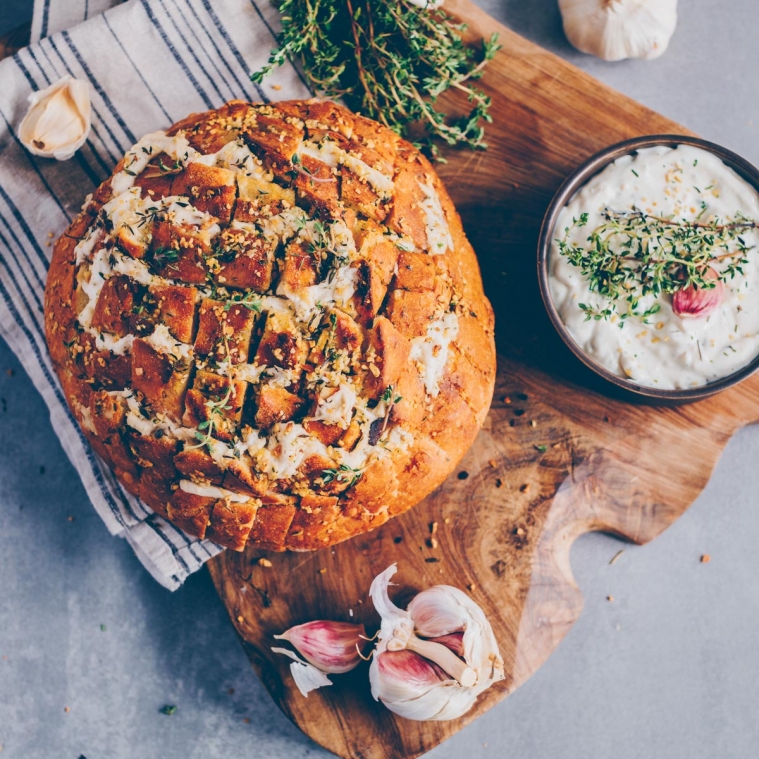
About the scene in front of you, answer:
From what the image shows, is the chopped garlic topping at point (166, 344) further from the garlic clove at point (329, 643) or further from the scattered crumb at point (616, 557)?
the scattered crumb at point (616, 557)

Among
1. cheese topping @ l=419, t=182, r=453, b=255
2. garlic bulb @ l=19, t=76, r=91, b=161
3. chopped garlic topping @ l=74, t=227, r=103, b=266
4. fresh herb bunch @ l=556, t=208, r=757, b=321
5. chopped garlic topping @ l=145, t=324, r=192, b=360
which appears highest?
garlic bulb @ l=19, t=76, r=91, b=161

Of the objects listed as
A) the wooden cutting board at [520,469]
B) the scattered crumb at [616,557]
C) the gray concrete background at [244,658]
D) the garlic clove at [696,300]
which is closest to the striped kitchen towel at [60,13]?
the gray concrete background at [244,658]

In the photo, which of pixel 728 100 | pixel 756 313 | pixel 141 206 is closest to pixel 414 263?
pixel 141 206

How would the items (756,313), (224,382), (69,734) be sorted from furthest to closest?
(69,734) < (756,313) < (224,382)

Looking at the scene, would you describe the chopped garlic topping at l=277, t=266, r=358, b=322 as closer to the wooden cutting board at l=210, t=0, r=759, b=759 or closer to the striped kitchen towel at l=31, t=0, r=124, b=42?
the wooden cutting board at l=210, t=0, r=759, b=759

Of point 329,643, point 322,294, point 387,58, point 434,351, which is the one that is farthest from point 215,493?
point 387,58

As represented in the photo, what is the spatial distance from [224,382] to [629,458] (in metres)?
1.81

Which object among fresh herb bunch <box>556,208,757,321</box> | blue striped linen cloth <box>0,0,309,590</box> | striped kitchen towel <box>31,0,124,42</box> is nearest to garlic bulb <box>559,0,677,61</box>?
fresh herb bunch <box>556,208,757,321</box>

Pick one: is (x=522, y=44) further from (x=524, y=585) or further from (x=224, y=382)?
(x=524, y=585)

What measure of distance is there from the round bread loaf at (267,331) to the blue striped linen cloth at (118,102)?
62 centimetres

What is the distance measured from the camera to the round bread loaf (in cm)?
223

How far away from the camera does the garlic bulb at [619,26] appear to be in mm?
3154

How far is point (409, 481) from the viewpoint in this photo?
7.98 ft

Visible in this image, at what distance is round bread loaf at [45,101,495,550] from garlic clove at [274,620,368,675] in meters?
0.69
